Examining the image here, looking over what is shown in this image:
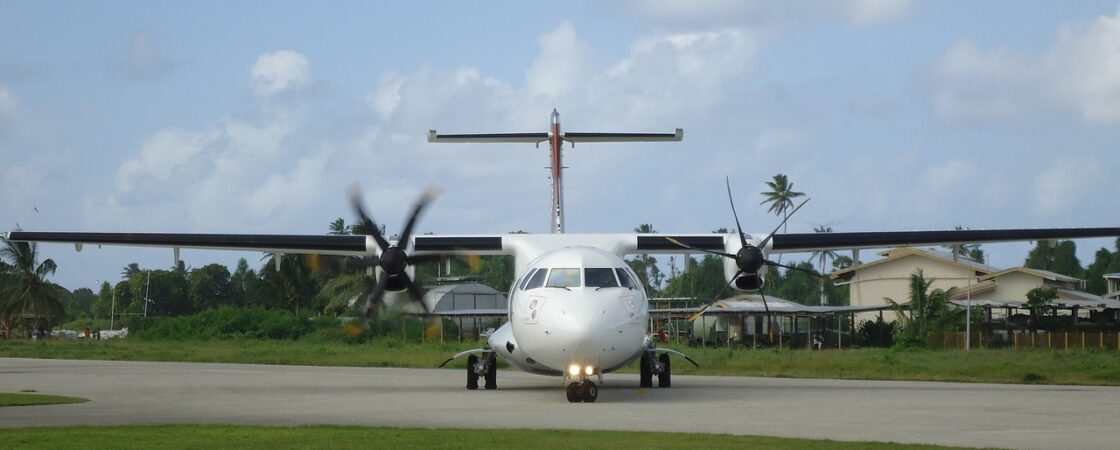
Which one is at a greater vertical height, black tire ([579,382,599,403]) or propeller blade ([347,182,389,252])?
propeller blade ([347,182,389,252])

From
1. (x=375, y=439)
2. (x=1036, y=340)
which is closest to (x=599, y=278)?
(x=375, y=439)

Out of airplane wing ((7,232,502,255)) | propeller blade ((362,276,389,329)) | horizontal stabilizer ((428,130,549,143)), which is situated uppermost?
horizontal stabilizer ((428,130,549,143))

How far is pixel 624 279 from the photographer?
18328 mm

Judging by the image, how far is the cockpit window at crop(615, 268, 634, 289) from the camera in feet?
59.8

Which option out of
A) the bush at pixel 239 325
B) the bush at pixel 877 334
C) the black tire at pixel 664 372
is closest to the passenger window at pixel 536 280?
the black tire at pixel 664 372

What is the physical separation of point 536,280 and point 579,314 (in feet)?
5.07

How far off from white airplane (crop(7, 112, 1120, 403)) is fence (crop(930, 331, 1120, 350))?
21.4 metres

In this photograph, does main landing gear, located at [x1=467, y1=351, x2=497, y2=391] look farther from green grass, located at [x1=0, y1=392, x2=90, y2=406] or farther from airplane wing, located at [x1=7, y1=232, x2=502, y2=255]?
green grass, located at [x1=0, y1=392, x2=90, y2=406]

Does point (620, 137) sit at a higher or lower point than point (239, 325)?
higher

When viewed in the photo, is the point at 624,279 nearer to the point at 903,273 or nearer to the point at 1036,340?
the point at 1036,340

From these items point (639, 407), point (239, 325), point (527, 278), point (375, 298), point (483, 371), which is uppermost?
point (527, 278)

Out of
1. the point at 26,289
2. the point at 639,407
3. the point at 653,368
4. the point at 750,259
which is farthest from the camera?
the point at 26,289

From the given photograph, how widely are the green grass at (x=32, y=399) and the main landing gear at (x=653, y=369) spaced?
902 cm

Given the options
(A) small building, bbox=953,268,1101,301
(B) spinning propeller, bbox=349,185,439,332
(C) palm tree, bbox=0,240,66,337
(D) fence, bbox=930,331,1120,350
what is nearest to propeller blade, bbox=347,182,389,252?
(B) spinning propeller, bbox=349,185,439,332
